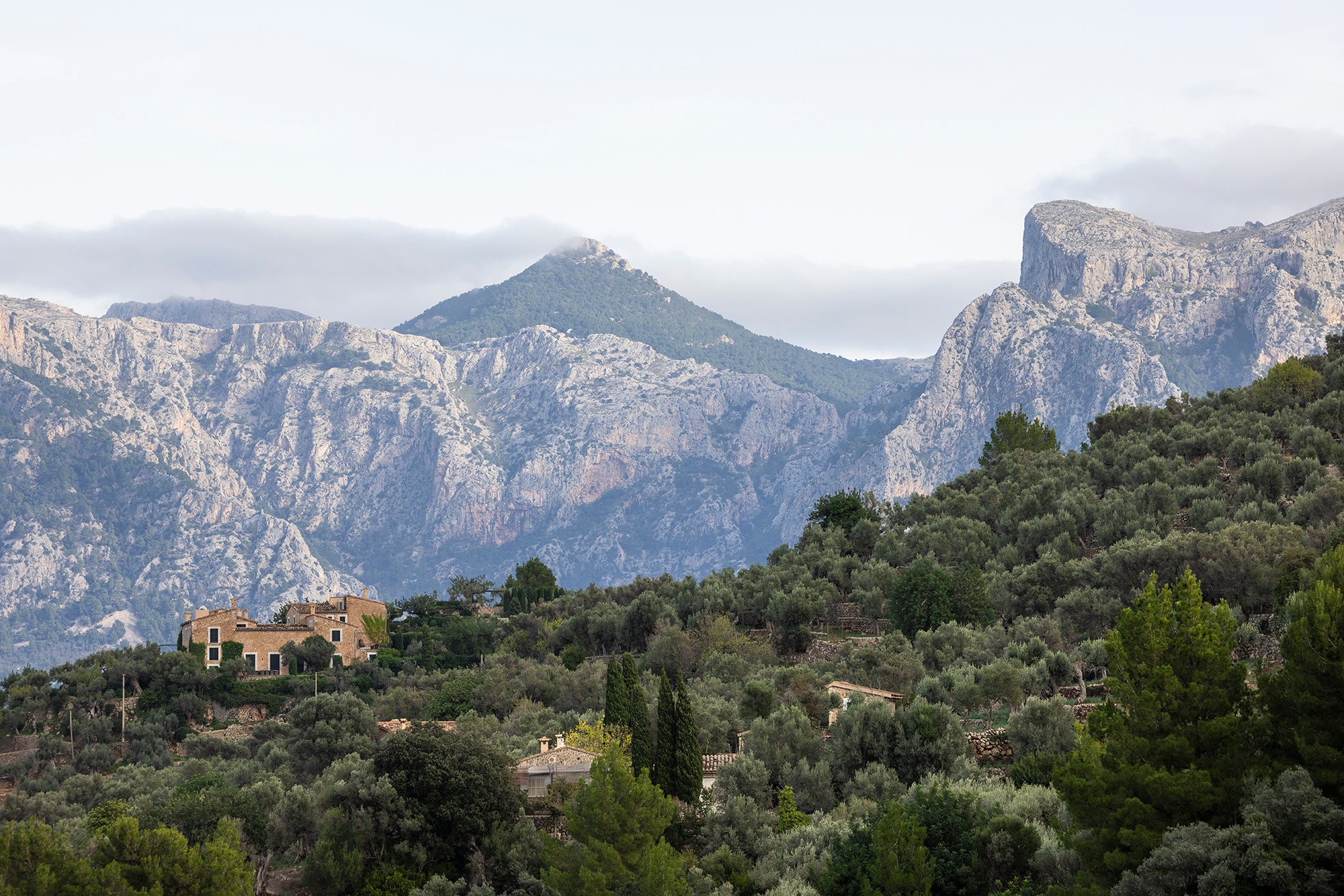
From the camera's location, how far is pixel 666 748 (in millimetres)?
41875

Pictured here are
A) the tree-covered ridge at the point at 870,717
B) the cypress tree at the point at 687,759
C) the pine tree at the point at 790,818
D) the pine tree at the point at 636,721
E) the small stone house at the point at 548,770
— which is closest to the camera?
the tree-covered ridge at the point at 870,717

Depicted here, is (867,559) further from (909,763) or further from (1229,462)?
(909,763)

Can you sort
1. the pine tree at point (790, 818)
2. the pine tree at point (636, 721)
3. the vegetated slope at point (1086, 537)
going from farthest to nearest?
the vegetated slope at point (1086, 537) < the pine tree at point (636, 721) < the pine tree at point (790, 818)

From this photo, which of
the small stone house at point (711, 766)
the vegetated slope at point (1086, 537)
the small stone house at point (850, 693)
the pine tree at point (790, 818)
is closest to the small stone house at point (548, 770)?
the small stone house at point (711, 766)

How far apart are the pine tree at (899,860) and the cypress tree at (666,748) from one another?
12.1 meters

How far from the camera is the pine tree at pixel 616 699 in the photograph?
50.0m

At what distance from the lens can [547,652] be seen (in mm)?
80250

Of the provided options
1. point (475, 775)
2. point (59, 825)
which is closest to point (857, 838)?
point (475, 775)

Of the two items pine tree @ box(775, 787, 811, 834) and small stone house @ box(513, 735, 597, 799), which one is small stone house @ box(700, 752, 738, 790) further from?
pine tree @ box(775, 787, 811, 834)

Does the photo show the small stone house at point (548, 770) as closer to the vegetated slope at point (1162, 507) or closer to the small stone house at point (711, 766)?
the small stone house at point (711, 766)

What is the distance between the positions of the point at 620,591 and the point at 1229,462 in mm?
41193

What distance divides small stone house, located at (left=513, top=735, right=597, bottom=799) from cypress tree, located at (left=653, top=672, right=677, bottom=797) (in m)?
3.57

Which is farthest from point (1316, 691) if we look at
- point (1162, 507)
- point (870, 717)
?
point (1162, 507)

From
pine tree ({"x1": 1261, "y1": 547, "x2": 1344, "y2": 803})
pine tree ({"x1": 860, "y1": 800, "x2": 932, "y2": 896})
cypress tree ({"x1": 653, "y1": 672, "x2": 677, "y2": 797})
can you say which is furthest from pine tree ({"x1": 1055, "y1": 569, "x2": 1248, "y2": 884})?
cypress tree ({"x1": 653, "y1": 672, "x2": 677, "y2": 797})
